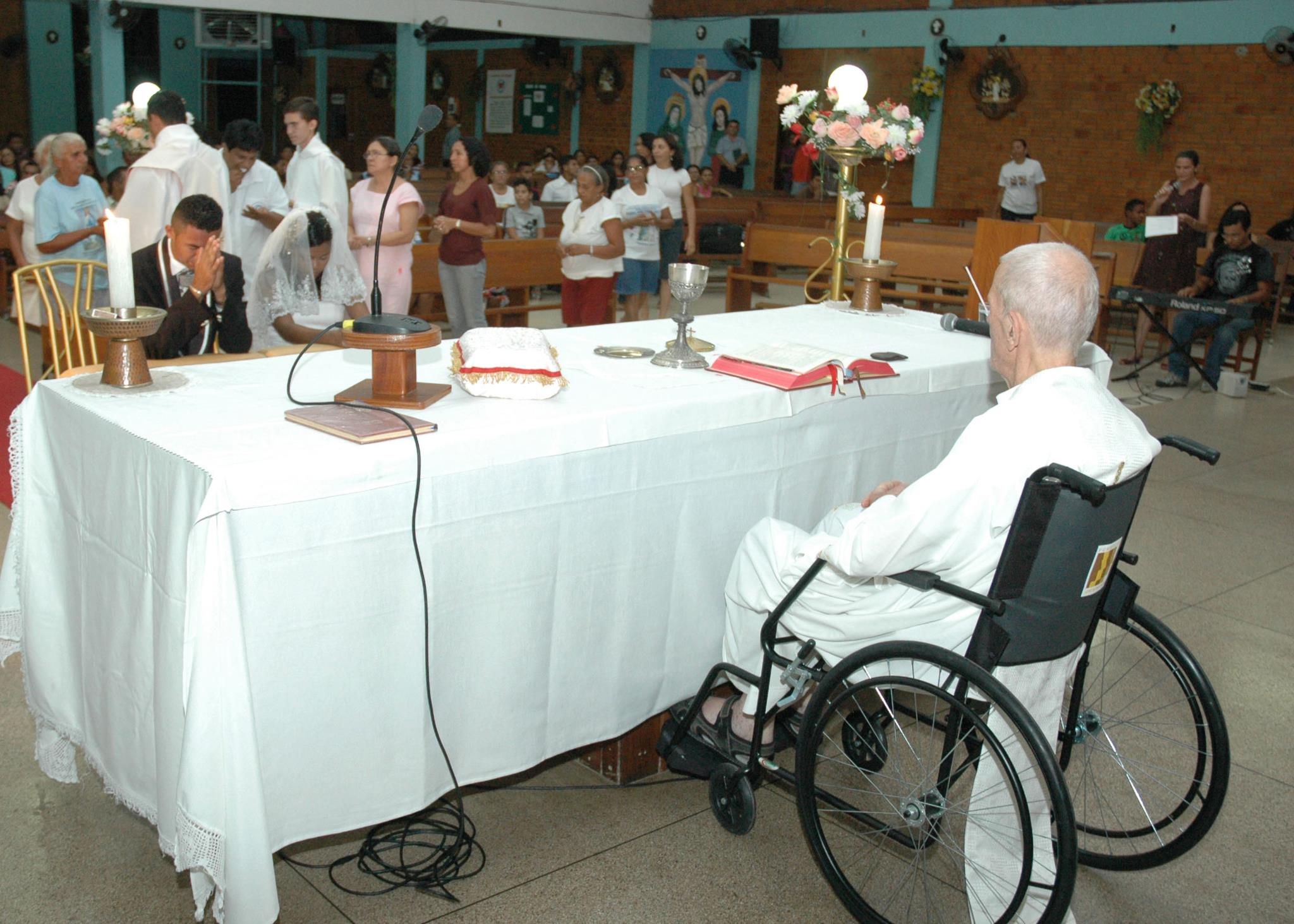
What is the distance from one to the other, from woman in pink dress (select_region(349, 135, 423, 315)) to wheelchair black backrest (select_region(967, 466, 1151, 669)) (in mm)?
4120

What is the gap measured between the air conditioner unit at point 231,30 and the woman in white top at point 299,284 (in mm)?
12169

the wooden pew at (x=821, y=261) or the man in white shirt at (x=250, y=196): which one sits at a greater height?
the man in white shirt at (x=250, y=196)

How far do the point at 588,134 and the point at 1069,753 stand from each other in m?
17.3

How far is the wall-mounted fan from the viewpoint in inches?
467

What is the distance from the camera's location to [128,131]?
6230 mm

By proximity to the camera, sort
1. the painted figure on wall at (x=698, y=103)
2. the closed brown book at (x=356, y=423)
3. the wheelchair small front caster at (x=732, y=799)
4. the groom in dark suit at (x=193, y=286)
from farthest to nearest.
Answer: the painted figure on wall at (x=698, y=103) < the groom in dark suit at (x=193, y=286) < the wheelchair small front caster at (x=732, y=799) < the closed brown book at (x=356, y=423)

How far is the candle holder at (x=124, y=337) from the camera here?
2283mm

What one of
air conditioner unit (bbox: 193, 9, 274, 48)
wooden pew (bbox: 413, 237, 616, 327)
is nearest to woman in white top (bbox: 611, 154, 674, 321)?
wooden pew (bbox: 413, 237, 616, 327)

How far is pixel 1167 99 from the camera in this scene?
509 inches

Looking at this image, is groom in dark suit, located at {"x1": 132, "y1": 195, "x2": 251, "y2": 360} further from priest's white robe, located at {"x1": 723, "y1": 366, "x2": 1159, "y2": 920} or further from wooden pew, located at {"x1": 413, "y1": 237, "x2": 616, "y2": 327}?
wooden pew, located at {"x1": 413, "y1": 237, "x2": 616, "y2": 327}

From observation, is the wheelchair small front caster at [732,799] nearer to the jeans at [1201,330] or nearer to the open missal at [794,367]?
the open missal at [794,367]

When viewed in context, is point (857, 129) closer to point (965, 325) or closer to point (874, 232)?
point (874, 232)

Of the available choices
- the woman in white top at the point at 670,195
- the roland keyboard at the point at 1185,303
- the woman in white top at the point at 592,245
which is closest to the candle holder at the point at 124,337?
the woman in white top at the point at 592,245

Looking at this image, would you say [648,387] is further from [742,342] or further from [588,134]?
[588,134]
